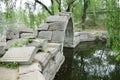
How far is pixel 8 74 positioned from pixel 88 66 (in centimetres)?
394

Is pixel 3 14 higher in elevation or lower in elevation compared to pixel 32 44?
higher

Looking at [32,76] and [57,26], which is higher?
[57,26]

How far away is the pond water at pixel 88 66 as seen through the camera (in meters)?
5.99

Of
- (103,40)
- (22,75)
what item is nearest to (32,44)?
(22,75)

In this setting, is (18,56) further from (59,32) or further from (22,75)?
(59,32)

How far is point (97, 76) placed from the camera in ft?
19.7

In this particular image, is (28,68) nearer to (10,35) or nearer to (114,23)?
(114,23)

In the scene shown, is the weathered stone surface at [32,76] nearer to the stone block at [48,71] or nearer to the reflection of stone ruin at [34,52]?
the reflection of stone ruin at [34,52]

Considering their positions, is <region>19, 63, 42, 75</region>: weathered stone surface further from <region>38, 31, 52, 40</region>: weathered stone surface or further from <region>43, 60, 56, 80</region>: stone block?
<region>38, 31, 52, 40</region>: weathered stone surface

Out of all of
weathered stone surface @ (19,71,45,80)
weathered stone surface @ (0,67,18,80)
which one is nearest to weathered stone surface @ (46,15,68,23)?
weathered stone surface @ (0,67,18,80)

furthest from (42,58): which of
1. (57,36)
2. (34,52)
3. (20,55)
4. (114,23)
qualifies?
(57,36)

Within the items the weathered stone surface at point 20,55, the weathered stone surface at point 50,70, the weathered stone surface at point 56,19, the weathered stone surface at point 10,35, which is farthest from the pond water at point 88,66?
the weathered stone surface at point 20,55

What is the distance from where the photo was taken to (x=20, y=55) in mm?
4129

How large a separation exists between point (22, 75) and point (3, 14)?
1231mm
